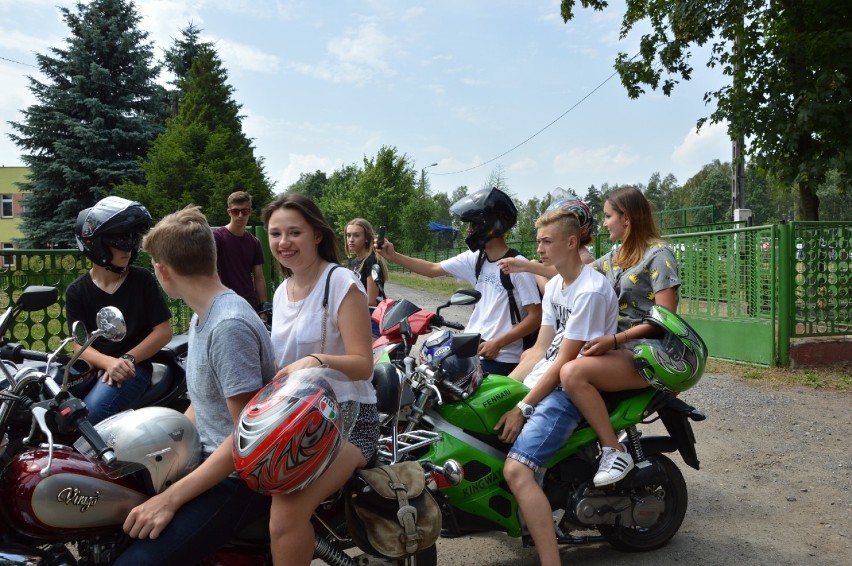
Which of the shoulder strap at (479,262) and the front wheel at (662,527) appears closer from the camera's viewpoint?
the front wheel at (662,527)

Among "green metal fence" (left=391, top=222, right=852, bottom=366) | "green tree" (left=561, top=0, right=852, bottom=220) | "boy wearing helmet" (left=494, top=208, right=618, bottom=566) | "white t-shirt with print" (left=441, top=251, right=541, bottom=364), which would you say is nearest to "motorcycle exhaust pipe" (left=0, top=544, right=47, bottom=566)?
"boy wearing helmet" (left=494, top=208, right=618, bottom=566)

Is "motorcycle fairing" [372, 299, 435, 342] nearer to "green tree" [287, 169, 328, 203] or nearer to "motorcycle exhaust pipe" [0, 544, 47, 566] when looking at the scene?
"motorcycle exhaust pipe" [0, 544, 47, 566]

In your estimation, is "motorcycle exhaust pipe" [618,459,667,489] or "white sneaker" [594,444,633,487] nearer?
"white sneaker" [594,444,633,487]

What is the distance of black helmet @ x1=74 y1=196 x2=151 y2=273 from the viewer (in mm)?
3547

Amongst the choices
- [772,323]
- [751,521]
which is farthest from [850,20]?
[751,521]

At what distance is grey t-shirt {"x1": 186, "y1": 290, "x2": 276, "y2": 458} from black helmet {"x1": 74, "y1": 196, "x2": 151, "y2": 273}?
1334 millimetres

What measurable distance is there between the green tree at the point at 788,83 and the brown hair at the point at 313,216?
1062 centimetres

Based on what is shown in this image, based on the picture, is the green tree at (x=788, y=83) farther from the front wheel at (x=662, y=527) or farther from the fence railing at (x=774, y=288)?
the front wheel at (x=662, y=527)

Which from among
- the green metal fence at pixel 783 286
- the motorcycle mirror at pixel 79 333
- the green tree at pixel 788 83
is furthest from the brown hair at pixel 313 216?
the green tree at pixel 788 83

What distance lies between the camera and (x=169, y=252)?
2.42 m

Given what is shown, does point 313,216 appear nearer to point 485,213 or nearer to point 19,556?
point 19,556

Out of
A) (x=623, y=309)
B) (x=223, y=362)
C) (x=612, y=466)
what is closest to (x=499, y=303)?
(x=623, y=309)

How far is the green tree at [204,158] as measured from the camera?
2608 centimetres

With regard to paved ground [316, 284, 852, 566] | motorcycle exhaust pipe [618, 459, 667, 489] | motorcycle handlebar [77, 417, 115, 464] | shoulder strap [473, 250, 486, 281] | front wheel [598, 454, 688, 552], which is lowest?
paved ground [316, 284, 852, 566]
